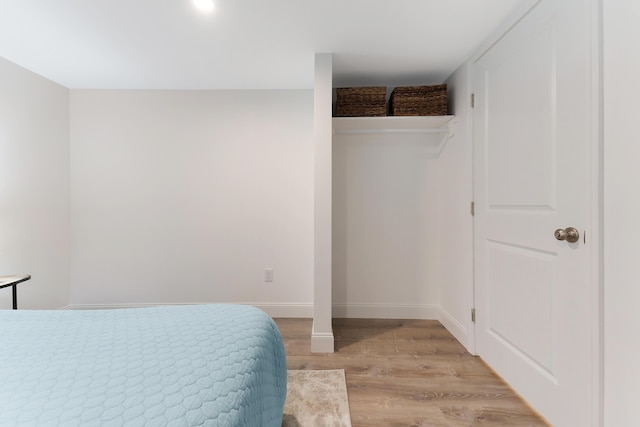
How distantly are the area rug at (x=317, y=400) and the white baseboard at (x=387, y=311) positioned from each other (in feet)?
2.93

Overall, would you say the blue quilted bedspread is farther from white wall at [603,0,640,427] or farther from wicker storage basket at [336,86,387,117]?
wicker storage basket at [336,86,387,117]

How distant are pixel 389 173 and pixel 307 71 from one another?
116cm

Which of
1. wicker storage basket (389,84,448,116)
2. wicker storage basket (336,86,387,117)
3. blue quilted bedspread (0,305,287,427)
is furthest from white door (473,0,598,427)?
blue quilted bedspread (0,305,287,427)

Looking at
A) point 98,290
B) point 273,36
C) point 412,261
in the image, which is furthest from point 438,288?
point 98,290

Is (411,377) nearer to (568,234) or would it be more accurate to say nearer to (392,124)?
(568,234)

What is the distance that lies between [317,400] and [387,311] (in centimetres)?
134

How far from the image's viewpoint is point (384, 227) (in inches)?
106

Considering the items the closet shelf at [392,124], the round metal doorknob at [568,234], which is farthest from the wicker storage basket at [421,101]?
the round metal doorknob at [568,234]

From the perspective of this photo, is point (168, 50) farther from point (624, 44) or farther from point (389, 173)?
point (624, 44)

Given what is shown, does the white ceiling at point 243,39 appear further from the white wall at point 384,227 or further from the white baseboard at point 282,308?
the white baseboard at point 282,308

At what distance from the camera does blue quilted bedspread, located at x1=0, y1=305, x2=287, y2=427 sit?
57 cm

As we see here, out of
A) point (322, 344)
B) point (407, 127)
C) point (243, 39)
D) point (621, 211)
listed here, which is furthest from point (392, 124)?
point (322, 344)

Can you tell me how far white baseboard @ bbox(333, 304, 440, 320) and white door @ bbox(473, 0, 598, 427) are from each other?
0.73m

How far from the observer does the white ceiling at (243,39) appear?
160 cm
